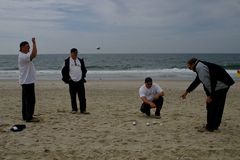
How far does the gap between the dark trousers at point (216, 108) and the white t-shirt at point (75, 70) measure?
3156 mm

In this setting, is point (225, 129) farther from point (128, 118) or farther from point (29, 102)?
point (29, 102)

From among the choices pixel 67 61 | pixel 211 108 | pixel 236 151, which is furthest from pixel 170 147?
pixel 67 61

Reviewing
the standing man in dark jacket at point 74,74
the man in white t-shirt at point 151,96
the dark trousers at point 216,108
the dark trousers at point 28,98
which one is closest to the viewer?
the dark trousers at point 216,108

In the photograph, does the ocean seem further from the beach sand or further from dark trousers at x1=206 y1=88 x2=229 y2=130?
dark trousers at x1=206 y1=88 x2=229 y2=130

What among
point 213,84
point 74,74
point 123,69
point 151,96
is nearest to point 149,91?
point 151,96

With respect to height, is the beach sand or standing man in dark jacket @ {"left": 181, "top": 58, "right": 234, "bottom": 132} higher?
standing man in dark jacket @ {"left": 181, "top": 58, "right": 234, "bottom": 132}

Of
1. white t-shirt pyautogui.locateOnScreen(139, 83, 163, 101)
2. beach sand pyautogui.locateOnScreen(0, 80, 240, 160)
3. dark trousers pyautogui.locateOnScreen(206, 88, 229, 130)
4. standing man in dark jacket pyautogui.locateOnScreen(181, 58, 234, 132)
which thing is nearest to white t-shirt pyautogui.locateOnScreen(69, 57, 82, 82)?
beach sand pyautogui.locateOnScreen(0, 80, 240, 160)

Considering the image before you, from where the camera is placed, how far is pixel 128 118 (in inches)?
303

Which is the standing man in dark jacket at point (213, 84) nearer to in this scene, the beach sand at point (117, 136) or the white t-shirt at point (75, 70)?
the beach sand at point (117, 136)

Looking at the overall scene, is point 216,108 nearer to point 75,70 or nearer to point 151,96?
point 151,96

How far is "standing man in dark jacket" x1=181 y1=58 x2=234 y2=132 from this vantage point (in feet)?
19.9

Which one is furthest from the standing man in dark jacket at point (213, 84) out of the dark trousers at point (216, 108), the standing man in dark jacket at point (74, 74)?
the standing man in dark jacket at point (74, 74)

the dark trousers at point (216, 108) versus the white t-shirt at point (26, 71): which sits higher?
the white t-shirt at point (26, 71)

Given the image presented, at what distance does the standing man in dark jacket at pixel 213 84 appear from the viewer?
607 cm
